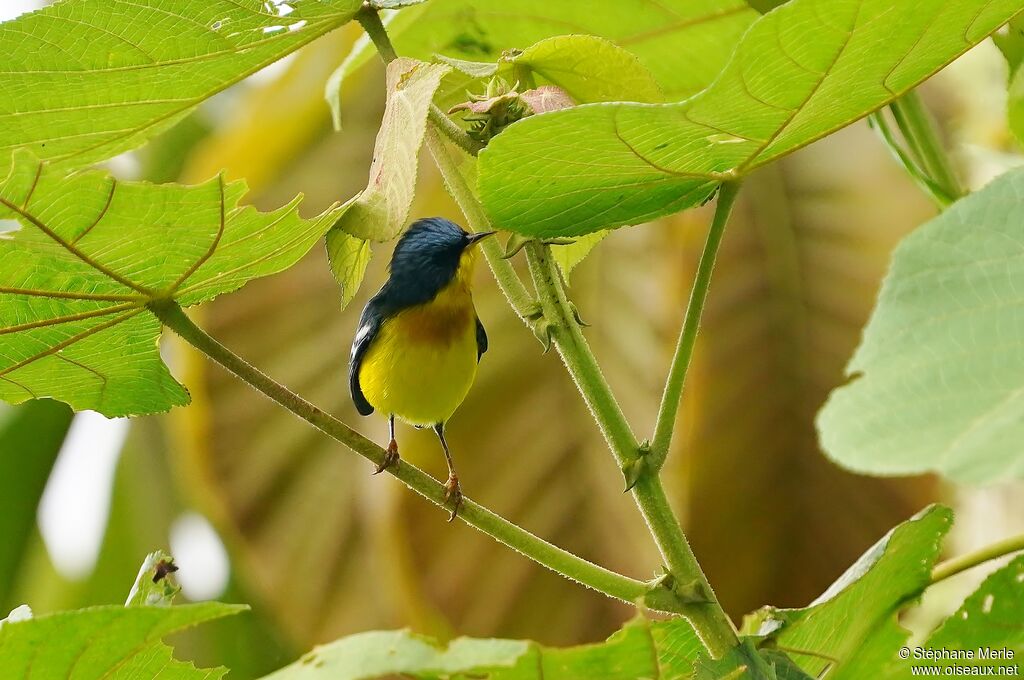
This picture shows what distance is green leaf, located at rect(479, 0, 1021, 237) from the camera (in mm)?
687

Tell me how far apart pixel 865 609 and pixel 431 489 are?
1.22 feet

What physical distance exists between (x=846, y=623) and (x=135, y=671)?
546mm

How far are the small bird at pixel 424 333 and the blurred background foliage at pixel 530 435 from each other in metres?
0.85

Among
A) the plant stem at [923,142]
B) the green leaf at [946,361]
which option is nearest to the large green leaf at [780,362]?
the plant stem at [923,142]

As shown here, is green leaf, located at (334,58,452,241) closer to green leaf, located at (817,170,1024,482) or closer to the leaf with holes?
green leaf, located at (817,170,1024,482)

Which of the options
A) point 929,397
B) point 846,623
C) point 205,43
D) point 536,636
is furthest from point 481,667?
point 536,636

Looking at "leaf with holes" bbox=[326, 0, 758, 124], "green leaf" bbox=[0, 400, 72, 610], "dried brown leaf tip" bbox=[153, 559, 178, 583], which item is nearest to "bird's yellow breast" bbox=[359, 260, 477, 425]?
"leaf with holes" bbox=[326, 0, 758, 124]

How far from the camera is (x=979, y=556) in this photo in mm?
863

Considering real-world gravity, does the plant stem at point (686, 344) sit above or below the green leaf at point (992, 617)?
above

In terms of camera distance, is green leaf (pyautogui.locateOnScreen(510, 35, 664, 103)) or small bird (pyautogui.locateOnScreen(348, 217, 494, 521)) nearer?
green leaf (pyautogui.locateOnScreen(510, 35, 664, 103))

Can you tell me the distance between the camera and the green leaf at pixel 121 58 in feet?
2.92

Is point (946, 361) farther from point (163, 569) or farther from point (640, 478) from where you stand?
point (163, 569)

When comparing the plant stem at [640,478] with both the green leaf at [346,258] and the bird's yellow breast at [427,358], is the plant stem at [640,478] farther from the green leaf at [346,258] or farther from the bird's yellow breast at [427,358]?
the bird's yellow breast at [427,358]

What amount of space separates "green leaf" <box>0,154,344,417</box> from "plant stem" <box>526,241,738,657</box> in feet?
0.60
